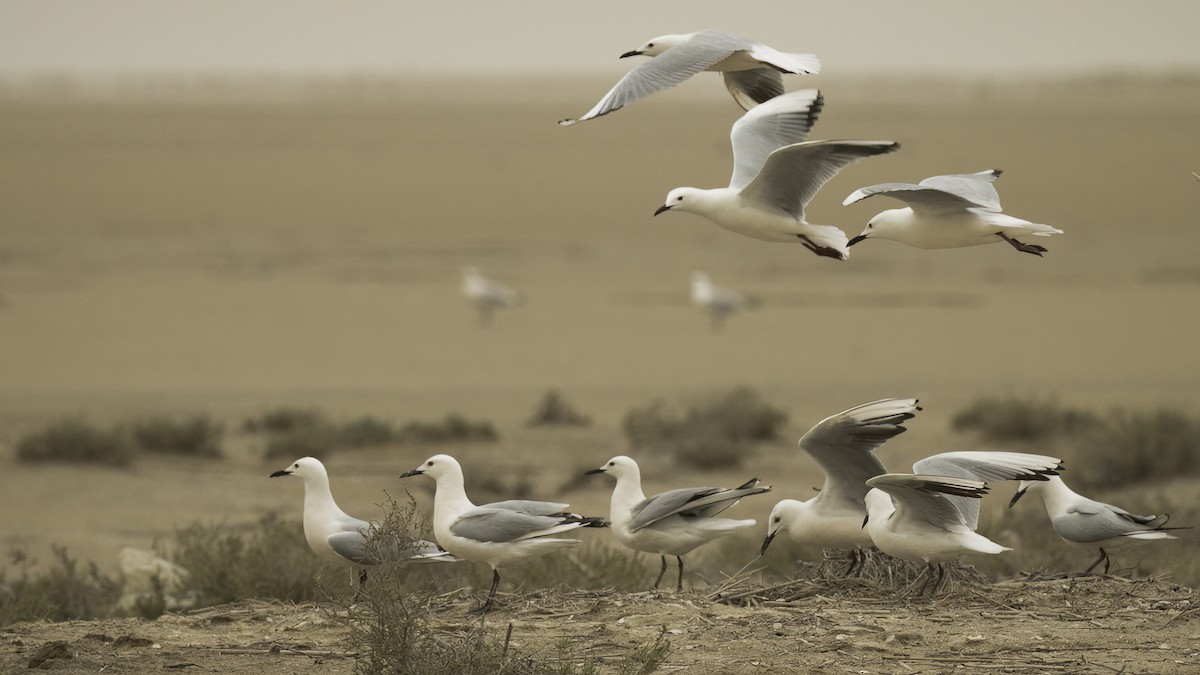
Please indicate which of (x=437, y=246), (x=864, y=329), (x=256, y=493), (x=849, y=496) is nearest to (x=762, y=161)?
(x=849, y=496)

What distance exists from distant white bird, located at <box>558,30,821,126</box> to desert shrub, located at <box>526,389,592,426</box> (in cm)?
1107

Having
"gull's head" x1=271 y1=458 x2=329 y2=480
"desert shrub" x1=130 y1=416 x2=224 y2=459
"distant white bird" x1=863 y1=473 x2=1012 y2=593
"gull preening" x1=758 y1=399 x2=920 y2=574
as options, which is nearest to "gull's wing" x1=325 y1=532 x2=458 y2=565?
"gull's head" x1=271 y1=458 x2=329 y2=480

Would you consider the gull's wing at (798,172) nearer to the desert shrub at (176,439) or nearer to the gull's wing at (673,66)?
the gull's wing at (673,66)

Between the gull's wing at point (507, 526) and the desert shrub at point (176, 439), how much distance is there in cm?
997

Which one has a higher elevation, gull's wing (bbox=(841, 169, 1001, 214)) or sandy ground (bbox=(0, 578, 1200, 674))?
gull's wing (bbox=(841, 169, 1001, 214))

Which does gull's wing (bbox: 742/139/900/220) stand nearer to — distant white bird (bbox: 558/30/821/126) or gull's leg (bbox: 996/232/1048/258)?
distant white bird (bbox: 558/30/821/126)

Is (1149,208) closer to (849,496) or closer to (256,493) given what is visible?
(256,493)

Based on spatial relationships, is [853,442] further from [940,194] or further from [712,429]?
[712,429]

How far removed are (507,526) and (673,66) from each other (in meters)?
2.44

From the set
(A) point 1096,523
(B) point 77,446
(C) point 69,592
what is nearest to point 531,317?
(B) point 77,446

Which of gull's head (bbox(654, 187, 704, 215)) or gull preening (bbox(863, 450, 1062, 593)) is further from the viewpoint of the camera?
gull's head (bbox(654, 187, 704, 215))

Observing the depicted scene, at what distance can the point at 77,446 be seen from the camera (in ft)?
53.4

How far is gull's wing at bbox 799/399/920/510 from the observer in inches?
292

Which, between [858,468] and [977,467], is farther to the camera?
[858,468]
